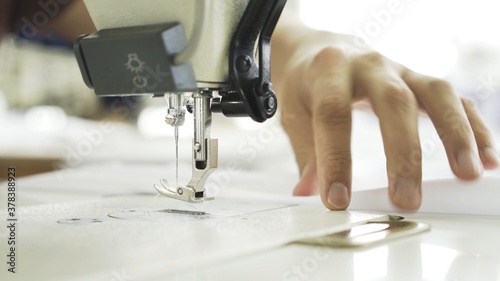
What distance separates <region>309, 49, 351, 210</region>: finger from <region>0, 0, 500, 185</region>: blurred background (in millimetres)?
1245

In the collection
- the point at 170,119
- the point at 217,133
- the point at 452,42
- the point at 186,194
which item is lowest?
the point at 217,133

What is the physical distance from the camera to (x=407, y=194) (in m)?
0.99

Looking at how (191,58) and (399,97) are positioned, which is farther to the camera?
(399,97)

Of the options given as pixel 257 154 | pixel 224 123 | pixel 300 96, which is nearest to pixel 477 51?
pixel 257 154

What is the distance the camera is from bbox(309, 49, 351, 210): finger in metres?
0.99

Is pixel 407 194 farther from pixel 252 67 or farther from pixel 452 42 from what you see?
pixel 452 42

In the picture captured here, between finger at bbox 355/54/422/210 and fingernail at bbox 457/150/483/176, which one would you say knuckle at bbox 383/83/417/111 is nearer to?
finger at bbox 355/54/422/210

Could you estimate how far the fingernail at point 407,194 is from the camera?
993mm

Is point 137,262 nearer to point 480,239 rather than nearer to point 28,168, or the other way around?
point 480,239

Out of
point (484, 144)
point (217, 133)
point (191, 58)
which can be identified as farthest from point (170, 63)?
point (217, 133)

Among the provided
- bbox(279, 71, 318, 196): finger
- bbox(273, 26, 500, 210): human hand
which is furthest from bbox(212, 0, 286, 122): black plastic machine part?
bbox(279, 71, 318, 196): finger

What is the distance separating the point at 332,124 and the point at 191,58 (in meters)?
0.38

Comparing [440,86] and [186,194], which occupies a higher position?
[440,86]

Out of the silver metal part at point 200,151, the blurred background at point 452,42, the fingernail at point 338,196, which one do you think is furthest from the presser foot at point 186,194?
the blurred background at point 452,42
